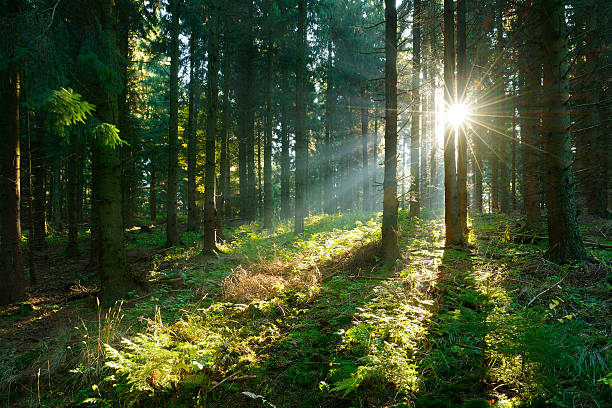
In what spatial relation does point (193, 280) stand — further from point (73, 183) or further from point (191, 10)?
point (191, 10)

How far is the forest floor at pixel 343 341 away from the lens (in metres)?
2.67

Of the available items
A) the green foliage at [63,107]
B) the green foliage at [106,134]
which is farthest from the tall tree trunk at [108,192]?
the green foliage at [63,107]

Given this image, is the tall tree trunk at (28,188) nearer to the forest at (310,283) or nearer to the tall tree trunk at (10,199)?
the forest at (310,283)

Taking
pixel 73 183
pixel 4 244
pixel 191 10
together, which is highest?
pixel 191 10

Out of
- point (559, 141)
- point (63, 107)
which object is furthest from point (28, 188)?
point (559, 141)

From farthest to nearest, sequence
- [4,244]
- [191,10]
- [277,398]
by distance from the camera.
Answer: [191,10] → [4,244] → [277,398]

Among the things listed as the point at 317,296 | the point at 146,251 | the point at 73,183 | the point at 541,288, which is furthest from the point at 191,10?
the point at 541,288

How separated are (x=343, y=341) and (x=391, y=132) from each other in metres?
4.87

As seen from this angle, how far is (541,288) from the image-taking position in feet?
14.8

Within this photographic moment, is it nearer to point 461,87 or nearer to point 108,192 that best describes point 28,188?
point 108,192

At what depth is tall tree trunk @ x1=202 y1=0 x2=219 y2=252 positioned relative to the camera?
10.3 meters

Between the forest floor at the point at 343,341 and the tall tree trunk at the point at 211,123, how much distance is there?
387 cm

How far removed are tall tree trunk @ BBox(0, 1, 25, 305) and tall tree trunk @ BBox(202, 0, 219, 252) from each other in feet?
16.2

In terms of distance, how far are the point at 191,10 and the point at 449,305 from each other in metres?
14.4
